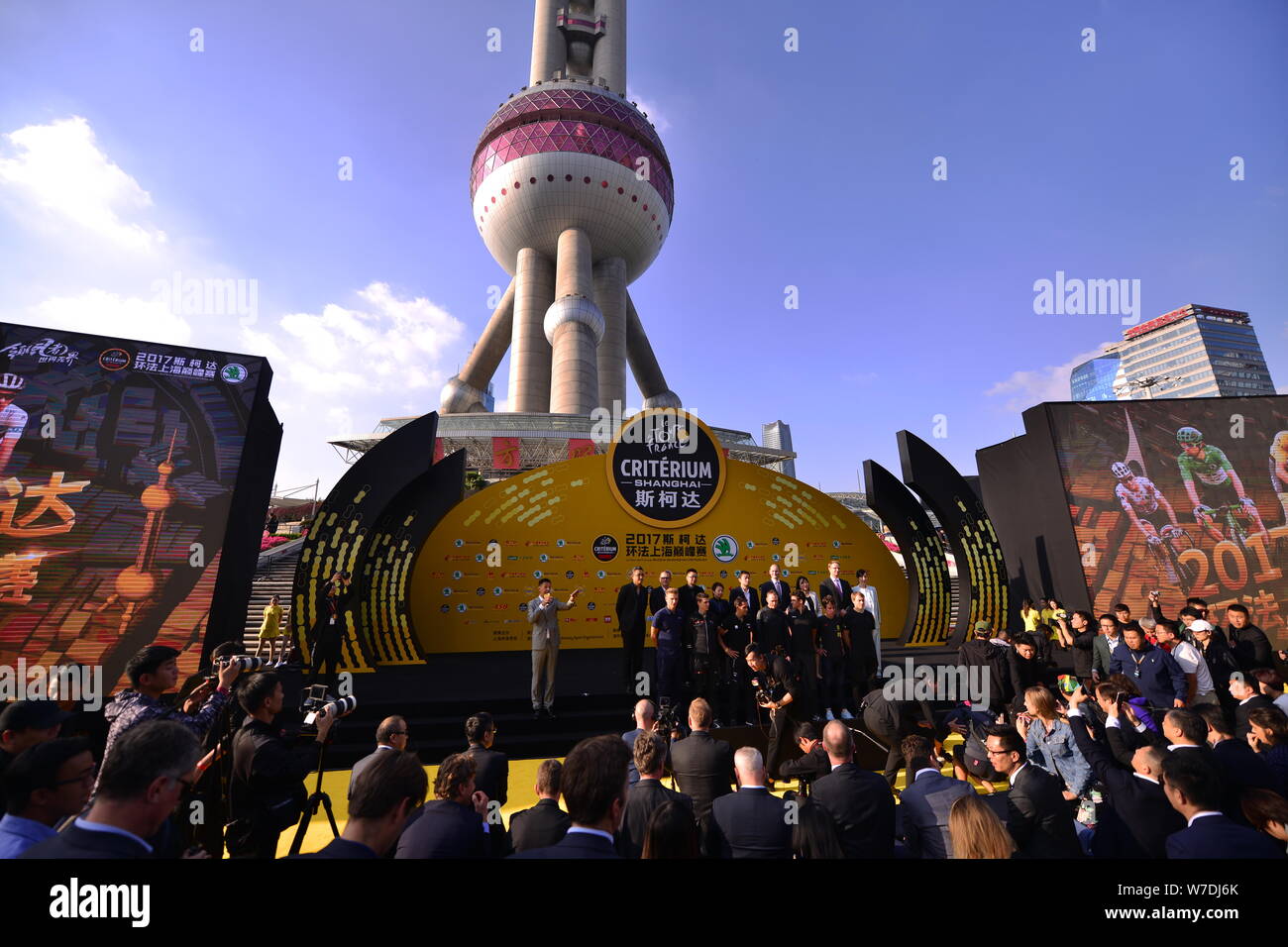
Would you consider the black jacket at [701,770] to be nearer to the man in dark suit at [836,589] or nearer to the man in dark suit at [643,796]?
the man in dark suit at [643,796]

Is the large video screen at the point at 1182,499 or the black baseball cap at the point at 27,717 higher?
the large video screen at the point at 1182,499

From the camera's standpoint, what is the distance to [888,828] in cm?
282

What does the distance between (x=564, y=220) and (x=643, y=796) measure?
4133 cm

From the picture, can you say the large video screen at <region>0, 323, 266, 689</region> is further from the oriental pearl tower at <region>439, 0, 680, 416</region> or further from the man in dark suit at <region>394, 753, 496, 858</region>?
the oriental pearl tower at <region>439, 0, 680, 416</region>

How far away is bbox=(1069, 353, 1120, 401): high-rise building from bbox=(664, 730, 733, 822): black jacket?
679ft

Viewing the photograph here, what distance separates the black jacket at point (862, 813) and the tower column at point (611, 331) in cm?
3513

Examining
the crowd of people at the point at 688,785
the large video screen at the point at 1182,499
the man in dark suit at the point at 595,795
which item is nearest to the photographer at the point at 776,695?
the crowd of people at the point at 688,785

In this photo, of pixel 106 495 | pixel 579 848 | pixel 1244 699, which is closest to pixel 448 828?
pixel 579 848

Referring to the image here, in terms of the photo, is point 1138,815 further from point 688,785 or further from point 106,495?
point 106,495

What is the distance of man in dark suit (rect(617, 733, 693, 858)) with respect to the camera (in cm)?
272

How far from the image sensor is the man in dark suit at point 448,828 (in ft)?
7.36

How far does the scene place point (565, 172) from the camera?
3669 cm

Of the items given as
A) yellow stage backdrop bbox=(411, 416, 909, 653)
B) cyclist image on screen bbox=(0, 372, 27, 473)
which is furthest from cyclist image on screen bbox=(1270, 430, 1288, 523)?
cyclist image on screen bbox=(0, 372, 27, 473)
